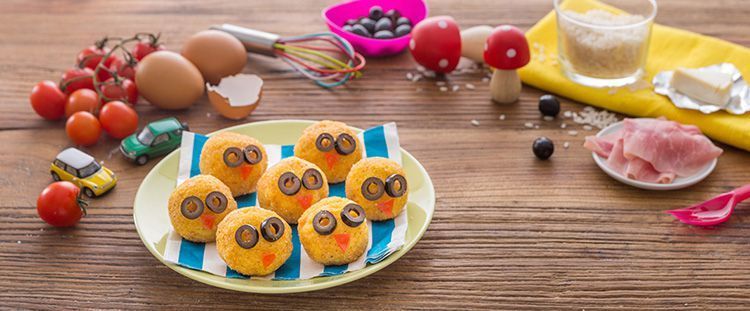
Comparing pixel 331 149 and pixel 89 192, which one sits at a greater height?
pixel 331 149

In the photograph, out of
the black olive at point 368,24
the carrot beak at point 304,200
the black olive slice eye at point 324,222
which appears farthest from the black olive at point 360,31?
the black olive slice eye at point 324,222

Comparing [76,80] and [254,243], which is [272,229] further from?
[76,80]

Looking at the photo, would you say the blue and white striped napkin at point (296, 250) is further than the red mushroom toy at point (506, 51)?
No

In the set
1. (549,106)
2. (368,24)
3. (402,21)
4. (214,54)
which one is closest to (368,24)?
(368,24)

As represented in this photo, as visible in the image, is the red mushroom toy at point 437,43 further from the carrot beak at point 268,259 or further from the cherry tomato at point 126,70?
the carrot beak at point 268,259

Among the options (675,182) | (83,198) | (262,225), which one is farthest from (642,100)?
(83,198)

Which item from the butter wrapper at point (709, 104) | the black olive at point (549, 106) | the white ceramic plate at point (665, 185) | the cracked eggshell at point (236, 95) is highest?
the cracked eggshell at point (236, 95)

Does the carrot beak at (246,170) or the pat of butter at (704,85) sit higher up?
the carrot beak at (246,170)
